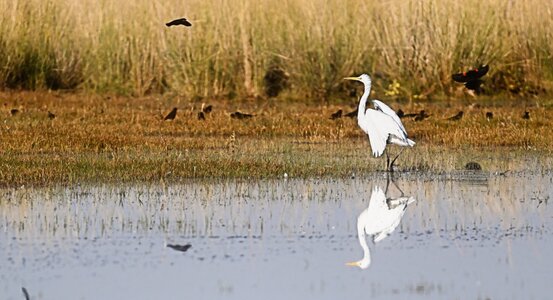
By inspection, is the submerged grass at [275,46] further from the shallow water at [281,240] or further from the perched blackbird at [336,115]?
the shallow water at [281,240]

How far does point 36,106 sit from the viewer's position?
19.2m

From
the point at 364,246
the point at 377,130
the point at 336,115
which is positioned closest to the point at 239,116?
the point at 336,115

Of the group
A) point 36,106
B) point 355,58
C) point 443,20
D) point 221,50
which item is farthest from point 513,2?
point 36,106

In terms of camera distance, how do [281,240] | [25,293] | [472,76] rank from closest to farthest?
[25,293] → [281,240] → [472,76]

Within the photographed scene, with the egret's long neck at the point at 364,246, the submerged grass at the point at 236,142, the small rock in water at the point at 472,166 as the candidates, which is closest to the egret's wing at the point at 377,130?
the submerged grass at the point at 236,142

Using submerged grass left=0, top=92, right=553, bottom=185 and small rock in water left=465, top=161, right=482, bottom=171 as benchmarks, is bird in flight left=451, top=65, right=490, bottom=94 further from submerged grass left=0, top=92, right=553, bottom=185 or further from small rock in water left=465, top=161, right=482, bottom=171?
small rock in water left=465, top=161, right=482, bottom=171

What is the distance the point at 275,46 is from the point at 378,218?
39.8 ft

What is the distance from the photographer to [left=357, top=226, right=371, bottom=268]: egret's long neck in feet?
Answer: 25.0

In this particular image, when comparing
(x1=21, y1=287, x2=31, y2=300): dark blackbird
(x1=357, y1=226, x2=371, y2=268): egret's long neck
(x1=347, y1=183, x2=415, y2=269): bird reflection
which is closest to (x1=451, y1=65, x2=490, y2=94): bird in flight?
(x1=347, y1=183, x2=415, y2=269): bird reflection

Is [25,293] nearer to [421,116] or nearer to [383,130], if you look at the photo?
[383,130]

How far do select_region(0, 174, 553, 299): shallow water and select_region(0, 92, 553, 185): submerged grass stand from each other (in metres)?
0.82

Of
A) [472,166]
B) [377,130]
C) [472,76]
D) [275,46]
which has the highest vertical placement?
[275,46]

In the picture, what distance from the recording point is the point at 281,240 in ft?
27.7

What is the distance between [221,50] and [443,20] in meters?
3.67
